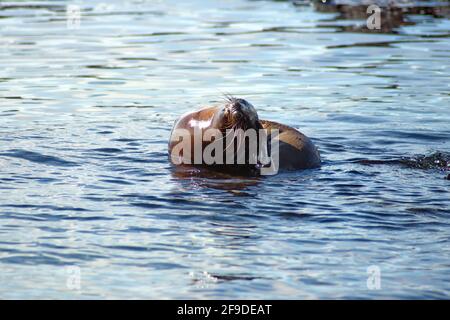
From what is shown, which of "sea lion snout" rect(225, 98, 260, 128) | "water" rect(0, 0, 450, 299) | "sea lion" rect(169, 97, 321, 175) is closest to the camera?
"water" rect(0, 0, 450, 299)

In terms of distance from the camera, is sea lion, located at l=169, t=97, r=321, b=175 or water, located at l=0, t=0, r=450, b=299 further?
sea lion, located at l=169, t=97, r=321, b=175

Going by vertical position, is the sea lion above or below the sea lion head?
below

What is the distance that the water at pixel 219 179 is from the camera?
6.07 m

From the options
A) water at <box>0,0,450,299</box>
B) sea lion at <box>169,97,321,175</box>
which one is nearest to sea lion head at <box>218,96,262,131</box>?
sea lion at <box>169,97,321,175</box>

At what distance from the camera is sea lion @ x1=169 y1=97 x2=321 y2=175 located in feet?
27.0

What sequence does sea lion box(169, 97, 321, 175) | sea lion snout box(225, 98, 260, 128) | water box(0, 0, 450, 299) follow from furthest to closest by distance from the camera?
sea lion box(169, 97, 321, 175), sea lion snout box(225, 98, 260, 128), water box(0, 0, 450, 299)

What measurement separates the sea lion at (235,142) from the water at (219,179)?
172mm

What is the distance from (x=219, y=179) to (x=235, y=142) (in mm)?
307

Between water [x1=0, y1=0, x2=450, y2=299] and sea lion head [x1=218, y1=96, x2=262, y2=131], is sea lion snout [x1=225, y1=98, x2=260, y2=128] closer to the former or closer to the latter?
sea lion head [x1=218, y1=96, x2=262, y2=131]

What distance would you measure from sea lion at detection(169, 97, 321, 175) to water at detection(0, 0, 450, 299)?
17cm

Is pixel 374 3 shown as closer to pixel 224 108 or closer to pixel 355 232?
pixel 224 108

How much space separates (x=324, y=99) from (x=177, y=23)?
664cm

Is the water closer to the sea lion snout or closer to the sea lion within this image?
the sea lion

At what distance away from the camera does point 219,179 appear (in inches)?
326
